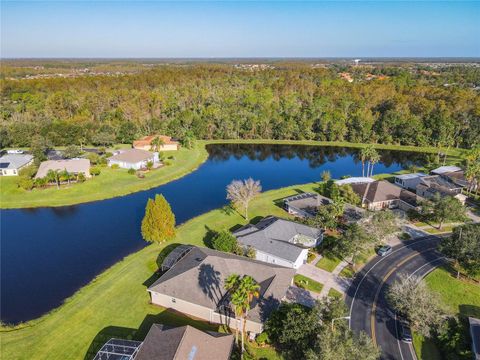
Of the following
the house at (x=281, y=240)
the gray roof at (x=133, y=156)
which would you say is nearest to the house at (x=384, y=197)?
the house at (x=281, y=240)

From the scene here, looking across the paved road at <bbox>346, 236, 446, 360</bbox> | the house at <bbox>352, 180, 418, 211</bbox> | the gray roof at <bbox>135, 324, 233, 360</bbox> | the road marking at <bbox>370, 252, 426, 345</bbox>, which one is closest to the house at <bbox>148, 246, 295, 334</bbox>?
the gray roof at <bbox>135, 324, 233, 360</bbox>

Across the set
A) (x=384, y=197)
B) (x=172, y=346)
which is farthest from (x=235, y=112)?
(x=172, y=346)

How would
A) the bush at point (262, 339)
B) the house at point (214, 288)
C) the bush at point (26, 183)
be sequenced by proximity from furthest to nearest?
the bush at point (26, 183), the house at point (214, 288), the bush at point (262, 339)

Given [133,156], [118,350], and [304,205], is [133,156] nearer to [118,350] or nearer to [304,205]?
[304,205]

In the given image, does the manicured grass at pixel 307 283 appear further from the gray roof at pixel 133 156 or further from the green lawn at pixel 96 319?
the gray roof at pixel 133 156

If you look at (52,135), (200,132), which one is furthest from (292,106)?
(52,135)

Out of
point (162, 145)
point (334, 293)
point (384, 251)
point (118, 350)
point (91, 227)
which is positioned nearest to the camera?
point (118, 350)

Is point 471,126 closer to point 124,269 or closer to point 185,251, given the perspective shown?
point 185,251
